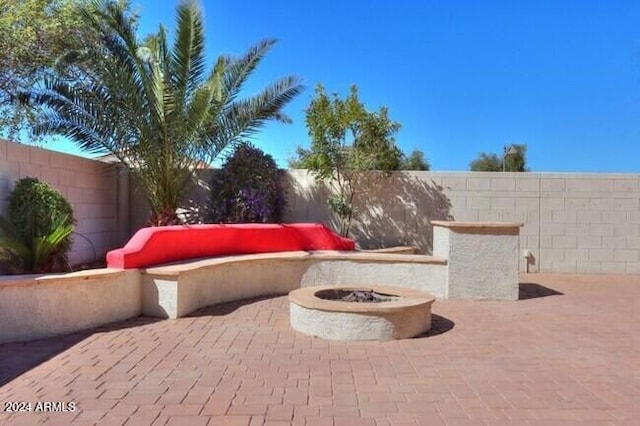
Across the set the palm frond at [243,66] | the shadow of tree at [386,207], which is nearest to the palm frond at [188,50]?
the palm frond at [243,66]

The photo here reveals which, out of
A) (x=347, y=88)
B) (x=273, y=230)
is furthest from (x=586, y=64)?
(x=273, y=230)

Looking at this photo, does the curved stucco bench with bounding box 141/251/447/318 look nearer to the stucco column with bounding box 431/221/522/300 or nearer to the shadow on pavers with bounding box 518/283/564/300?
the stucco column with bounding box 431/221/522/300

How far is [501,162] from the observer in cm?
3169

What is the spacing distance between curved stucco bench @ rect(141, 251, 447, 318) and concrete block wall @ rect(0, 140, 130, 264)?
9.07 feet

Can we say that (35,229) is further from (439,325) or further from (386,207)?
(386,207)

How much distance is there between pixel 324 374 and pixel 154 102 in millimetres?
6542

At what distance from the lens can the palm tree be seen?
8719 millimetres

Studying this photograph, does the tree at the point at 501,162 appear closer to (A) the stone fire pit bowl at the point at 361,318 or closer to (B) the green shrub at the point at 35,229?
(A) the stone fire pit bowl at the point at 361,318

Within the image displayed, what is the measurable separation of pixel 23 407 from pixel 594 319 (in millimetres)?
6523

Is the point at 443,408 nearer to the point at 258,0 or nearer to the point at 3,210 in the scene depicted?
the point at 3,210

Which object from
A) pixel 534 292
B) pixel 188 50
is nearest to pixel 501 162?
pixel 534 292

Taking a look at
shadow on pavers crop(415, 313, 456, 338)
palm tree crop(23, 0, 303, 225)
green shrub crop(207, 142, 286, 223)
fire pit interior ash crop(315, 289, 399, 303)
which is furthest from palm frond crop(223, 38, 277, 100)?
shadow on pavers crop(415, 313, 456, 338)

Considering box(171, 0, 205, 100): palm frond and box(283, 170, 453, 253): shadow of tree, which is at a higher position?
box(171, 0, 205, 100): palm frond

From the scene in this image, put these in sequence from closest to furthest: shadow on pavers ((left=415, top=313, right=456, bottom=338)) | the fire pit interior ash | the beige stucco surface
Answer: the beige stucco surface → shadow on pavers ((left=415, top=313, right=456, bottom=338)) → the fire pit interior ash
